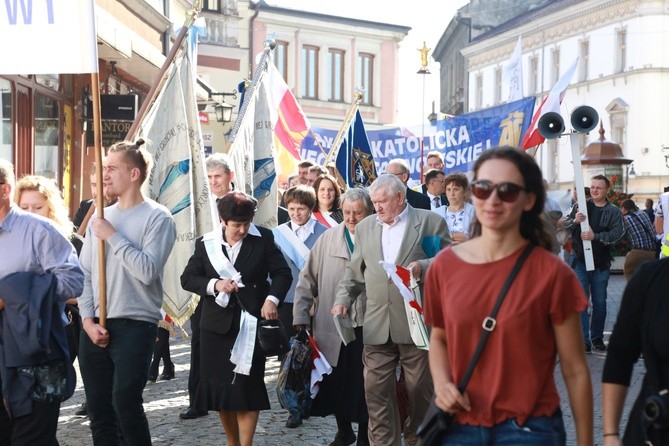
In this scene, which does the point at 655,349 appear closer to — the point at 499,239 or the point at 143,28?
the point at 499,239

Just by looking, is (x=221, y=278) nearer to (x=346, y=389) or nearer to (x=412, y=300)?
(x=412, y=300)

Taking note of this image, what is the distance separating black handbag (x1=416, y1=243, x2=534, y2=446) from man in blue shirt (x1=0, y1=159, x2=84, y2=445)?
226cm

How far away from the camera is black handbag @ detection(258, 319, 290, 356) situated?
7727 millimetres

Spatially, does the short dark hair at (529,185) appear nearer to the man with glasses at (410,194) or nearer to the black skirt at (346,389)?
the black skirt at (346,389)

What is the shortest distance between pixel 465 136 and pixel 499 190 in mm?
13206

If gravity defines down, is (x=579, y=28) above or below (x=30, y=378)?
above

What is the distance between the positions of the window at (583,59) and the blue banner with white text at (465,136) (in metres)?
50.7

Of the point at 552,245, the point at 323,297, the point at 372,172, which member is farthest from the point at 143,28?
the point at 552,245

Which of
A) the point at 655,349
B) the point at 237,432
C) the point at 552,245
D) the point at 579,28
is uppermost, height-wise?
the point at 579,28

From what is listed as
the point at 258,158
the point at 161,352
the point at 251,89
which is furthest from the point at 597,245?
the point at 161,352

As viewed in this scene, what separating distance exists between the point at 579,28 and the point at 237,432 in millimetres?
62217

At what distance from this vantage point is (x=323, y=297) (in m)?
8.92

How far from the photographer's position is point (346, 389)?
8.89m

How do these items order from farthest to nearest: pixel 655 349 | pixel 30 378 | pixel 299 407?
1. pixel 299 407
2. pixel 30 378
3. pixel 655 349
